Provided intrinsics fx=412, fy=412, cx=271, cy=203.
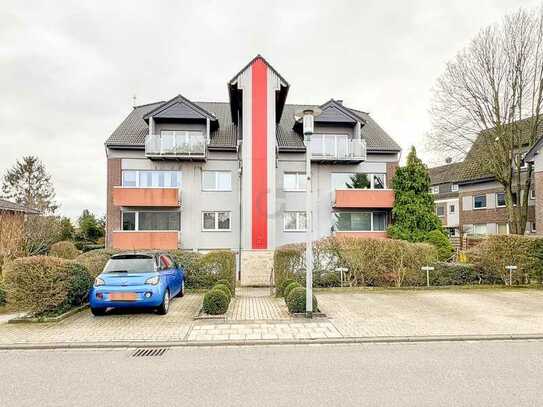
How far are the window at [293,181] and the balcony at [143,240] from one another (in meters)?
7.33

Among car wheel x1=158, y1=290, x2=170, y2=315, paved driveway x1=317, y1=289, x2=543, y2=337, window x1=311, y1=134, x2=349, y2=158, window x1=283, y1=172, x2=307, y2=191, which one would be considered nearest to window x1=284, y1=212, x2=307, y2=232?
window x1=283, y1=172, x2=307, y2=191

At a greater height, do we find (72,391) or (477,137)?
(477,137)

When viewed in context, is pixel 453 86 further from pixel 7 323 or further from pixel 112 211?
pixel 7 323

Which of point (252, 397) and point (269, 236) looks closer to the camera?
point (252, 397)

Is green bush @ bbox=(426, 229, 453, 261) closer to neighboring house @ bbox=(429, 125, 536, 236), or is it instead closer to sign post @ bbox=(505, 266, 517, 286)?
sign post @ bbox=(505, 266, 517, 286)

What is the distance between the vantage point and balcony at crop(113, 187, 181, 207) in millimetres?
22734

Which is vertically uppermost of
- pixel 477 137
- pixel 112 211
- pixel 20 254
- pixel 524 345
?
pixel 477 137

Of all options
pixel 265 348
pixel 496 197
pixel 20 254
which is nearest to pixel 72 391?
pixel 265 348

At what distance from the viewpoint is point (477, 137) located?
26.4 metres

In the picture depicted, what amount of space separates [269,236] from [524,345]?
15.1 m

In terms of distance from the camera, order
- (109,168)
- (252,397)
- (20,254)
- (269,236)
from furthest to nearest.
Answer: (109,168), (269,236), (20,254), (252,397)

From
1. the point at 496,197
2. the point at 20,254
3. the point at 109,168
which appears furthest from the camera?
the point at 496,197

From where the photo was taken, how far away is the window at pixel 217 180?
80.4ft

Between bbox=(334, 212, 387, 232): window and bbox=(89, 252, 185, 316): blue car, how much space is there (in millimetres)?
16280
